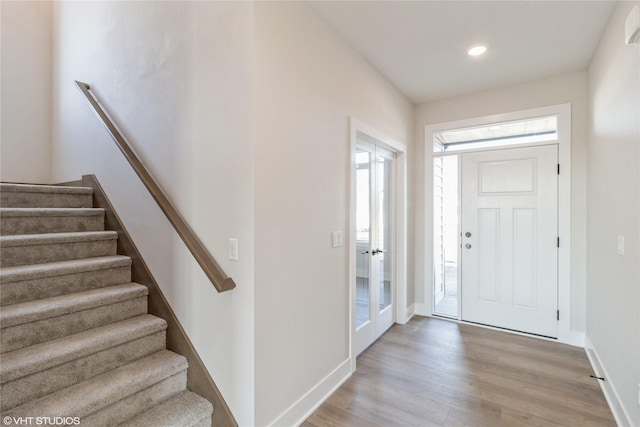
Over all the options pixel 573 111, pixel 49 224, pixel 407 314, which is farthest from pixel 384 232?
pixel 49 224

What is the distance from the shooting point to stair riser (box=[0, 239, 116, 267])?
6.51 ft

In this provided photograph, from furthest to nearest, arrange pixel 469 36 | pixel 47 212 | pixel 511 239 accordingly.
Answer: pixel 511 239, pixel 469 36, pixel 47 212

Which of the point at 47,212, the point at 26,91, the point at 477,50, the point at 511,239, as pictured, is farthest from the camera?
the point at 511,239

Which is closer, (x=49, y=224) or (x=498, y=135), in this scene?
(x=49, y=224)

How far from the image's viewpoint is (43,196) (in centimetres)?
254

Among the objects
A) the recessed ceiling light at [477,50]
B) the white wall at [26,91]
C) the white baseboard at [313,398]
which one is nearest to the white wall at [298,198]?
the white baseboard at [313,398]

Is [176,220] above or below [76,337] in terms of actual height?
above

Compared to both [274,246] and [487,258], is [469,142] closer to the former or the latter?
[487,258]

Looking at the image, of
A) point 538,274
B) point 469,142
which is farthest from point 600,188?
point 469,142

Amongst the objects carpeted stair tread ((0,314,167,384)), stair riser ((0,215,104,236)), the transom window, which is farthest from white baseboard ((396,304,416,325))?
stair riser ((0,215,104,236))

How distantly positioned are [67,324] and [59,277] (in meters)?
0.34

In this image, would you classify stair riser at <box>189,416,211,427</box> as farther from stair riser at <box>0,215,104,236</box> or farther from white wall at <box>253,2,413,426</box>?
stair riser at <box>0,215,104,236</box>

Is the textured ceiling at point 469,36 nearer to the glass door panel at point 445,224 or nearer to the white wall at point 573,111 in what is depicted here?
the white wall at point 573,111

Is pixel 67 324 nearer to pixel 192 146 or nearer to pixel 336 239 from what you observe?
pixel 192 146
